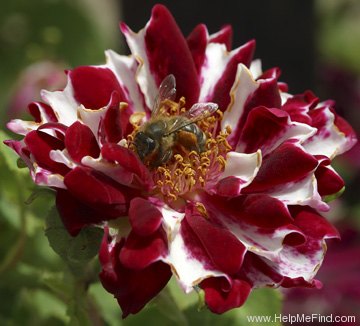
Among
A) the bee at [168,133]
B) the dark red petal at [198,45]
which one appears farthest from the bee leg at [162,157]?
the dark red petal at [198,45]

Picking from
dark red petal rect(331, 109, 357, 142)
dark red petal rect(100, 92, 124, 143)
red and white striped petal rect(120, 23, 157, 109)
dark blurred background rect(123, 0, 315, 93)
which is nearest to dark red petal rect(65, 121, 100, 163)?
dark red petal rect(100, 92, 124, 143)

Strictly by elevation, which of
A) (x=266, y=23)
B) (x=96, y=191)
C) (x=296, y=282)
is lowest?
(x=266, y=23)

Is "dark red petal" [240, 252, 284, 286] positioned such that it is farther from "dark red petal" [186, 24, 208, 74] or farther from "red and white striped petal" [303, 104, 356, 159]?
"dark red petal" [186, 24, 208, 74]

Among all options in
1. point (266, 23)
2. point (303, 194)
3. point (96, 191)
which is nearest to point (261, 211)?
point (303, 194)

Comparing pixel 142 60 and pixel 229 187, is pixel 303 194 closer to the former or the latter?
pixel 229 187

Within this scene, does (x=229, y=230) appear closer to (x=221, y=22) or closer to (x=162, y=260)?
(x=162, y=260)

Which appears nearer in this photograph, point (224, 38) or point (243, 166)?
point (243, 166)

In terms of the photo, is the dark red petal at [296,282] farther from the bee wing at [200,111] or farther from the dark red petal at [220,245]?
the bee wing at [200,111]

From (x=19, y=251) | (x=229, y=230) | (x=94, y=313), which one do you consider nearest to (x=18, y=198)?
(x=19, y=251)
